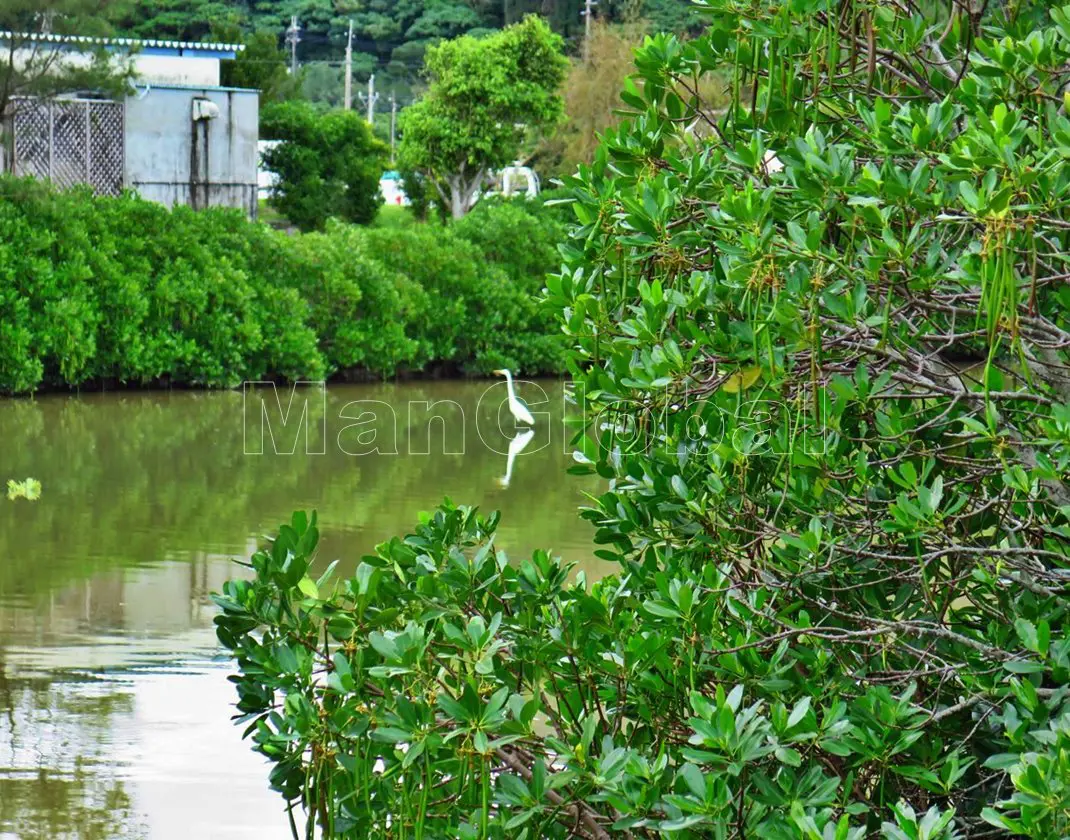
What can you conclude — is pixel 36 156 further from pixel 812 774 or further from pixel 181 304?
pixel 812 774

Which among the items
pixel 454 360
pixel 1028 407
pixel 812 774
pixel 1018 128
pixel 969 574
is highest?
pixel 1018 128

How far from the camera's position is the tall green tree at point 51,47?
15102mm

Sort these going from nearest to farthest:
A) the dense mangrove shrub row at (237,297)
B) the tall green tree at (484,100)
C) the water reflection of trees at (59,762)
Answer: the water reflection of trees at (59,762), the dense mangrove shrub row at (237,297), the tall green tree at (484,100)

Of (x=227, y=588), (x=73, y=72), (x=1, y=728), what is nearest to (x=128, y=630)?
(x=1, y=728)

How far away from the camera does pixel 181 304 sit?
615 inches

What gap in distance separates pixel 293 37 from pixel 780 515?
158 feet

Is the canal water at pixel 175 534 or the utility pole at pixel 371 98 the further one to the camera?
the utility pole at pixel 371 98

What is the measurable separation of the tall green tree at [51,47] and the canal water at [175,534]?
10.8 feet

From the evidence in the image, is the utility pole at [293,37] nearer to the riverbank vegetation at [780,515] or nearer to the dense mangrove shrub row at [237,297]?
the dense mangrove shrub row at [237,297]

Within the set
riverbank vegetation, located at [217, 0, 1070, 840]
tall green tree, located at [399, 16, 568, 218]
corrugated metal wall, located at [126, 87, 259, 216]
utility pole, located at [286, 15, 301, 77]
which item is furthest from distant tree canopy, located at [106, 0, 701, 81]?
riverbank vegetation, located at [217, 0, 1070, 840]

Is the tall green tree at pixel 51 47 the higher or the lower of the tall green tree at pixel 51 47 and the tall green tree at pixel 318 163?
the higher

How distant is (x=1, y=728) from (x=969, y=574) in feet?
11.7

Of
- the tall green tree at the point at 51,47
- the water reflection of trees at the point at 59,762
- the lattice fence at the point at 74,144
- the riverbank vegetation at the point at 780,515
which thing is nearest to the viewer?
the riverbank vegetation at the point at 780,515

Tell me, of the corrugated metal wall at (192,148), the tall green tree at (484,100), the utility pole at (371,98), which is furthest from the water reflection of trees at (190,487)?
the utility pole at (371,98)
